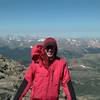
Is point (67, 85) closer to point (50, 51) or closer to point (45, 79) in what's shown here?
point (45, 79)

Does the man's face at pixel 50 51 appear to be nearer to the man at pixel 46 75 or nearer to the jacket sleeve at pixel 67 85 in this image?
the man at pixel 46 75

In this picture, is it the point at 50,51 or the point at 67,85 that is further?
the point at 50,51

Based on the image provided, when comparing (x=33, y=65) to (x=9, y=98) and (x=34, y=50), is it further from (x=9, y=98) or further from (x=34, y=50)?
(x=9, y=98)

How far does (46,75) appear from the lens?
6.57 meters

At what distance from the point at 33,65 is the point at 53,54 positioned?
0.55 meters

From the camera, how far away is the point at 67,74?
21.2 feet

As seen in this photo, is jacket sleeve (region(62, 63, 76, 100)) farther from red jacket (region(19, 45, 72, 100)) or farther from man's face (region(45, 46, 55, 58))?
man's face (region(45, 46, 55, 58))

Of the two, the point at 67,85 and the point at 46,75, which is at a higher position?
the point at 46,75

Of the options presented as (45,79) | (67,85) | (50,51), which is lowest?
(67,85)

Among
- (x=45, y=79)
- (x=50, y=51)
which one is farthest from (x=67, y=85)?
(x=50, y=51)

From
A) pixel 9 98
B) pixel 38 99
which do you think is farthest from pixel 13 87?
pixel 38 99

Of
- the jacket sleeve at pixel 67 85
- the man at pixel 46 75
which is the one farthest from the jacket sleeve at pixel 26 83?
the jacket sleeve at pixel 67 85

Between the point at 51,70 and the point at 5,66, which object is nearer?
the point at 51,70

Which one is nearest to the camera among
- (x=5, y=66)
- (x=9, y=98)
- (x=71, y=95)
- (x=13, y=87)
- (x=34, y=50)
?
(x=71, y=95)
